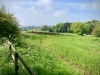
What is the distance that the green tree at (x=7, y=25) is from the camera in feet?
30.8

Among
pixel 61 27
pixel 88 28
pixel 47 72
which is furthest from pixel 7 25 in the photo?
pixel 61 27

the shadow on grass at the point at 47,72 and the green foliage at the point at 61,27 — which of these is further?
the green foliage at the point at 61,27

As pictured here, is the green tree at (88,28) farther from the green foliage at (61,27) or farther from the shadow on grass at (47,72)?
the shadow on grass at (47,72)

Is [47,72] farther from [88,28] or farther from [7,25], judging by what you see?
[88,28]

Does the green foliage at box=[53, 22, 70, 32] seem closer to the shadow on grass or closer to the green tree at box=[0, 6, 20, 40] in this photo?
the green tree at box=[0, 6, 20, 40]

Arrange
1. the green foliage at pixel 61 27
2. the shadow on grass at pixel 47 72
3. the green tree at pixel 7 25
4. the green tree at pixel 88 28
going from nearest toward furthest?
the shadow on grass at pixel 47 72 < the green tree at pixel 7 25 < the green tree at pixel 88 28 < the green foliage at pixel 61 27

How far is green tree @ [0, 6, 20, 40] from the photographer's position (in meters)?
9.39

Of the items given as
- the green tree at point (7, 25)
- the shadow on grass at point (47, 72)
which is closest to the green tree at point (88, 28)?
the green tree at point (7, 25)

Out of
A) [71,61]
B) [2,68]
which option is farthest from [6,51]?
[71,61]

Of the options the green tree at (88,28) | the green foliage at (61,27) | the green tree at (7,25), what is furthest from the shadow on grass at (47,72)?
the green foliage at (61,27)

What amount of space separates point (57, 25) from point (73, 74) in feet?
402

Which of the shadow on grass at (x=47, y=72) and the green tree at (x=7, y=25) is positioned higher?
the green tree at (x=7, y=25)

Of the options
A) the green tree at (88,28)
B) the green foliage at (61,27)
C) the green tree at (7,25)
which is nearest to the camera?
the green tree at (7,25)

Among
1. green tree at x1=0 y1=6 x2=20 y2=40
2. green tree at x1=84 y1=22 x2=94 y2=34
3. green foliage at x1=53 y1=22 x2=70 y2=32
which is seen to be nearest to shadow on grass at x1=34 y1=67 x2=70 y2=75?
green tree at x1=0 y1=6 x2=20 y2=40
